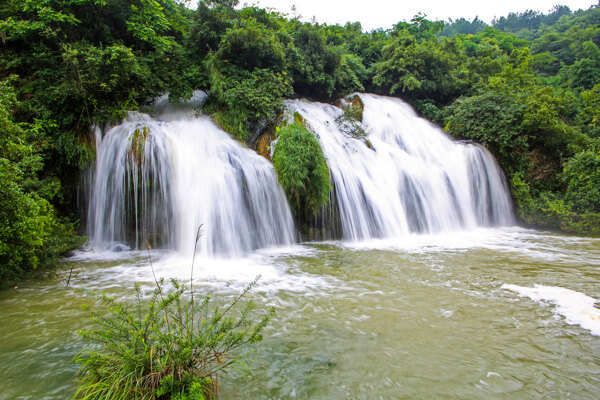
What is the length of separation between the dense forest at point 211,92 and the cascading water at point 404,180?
3.60 feet

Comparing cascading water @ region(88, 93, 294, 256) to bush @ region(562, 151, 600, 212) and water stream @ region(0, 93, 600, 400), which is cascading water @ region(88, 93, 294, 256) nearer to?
water stream @ region(0, 93, 600, 400)

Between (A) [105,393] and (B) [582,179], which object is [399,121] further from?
(A) [105,393]

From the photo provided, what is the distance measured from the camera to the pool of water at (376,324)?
2623mm

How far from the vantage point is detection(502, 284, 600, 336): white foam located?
12.2 ft

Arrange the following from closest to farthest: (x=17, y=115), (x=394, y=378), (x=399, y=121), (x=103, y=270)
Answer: (x=394, y=378), (x=103, y=270), (x=17, y=115), (x=399, y=121)

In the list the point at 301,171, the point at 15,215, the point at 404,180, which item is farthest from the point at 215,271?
the point at 404,180

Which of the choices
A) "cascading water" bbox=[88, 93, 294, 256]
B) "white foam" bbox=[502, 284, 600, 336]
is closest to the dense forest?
"cascading water" bbox=[88, 93, 294, 256]

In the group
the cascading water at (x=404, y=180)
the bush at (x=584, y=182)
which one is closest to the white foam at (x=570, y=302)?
the cascading water at (x=404, y=180)

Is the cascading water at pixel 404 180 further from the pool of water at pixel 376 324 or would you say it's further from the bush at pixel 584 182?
the pool of water at pixel 376 324

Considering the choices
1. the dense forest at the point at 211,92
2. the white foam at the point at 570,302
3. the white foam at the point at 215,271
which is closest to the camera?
the white foam at the point at 570,302

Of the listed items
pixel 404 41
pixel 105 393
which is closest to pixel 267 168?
pixel 105 393

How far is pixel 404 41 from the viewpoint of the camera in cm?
1722

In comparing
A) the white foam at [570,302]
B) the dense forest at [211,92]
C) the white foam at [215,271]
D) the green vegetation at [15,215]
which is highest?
the dense forest at [211,92]

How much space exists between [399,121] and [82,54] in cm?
1260
